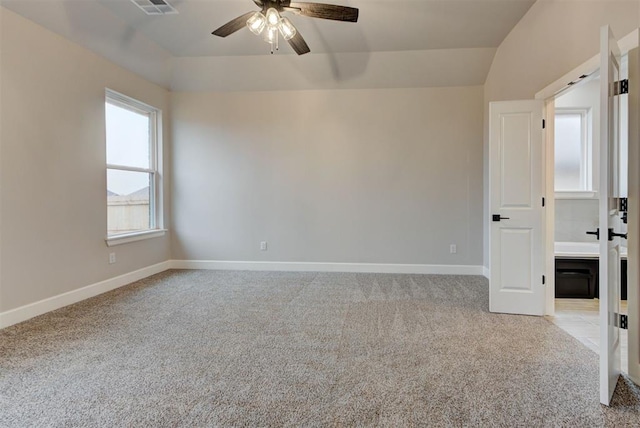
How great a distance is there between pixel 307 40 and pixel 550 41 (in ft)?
8.41

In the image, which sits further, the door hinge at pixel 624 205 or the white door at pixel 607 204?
the door hinge at pixel 624 205

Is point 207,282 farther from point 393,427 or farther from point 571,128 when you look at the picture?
point 571,128

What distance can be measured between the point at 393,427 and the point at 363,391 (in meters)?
0.32

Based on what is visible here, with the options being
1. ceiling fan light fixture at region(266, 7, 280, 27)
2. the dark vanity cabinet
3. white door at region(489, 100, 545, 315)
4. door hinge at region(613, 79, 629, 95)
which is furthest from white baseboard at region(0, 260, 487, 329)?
ceiling fan light fixture at region(266, 7, 280, 27)

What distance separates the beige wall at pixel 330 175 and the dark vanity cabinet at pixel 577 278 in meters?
1.09

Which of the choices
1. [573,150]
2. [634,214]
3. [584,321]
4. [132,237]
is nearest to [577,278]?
[584,321]

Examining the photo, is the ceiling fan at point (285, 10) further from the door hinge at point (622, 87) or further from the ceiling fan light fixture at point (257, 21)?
the door hinge at point (622, 87)

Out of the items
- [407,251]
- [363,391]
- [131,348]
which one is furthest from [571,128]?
[131,348]

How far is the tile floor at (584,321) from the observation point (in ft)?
8.51

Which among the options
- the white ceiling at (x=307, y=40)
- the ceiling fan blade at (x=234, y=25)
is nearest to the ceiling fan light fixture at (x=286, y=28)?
the ceiling fan blade at (x=234, y=25)

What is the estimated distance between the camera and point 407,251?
5.00 metres

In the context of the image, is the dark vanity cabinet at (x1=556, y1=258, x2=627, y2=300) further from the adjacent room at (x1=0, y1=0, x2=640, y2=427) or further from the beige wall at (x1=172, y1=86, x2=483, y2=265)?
the beige wall at (x1=172, y1=86, x2=483, y2=265)

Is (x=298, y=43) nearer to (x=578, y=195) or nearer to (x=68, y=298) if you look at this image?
(x=68, y=298)

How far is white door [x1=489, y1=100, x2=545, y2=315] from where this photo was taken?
318 cm
